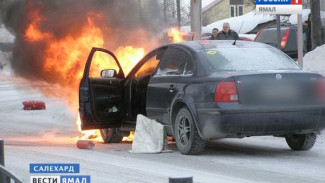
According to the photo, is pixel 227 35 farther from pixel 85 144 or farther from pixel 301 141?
pixel 85 144

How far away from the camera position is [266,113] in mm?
9125

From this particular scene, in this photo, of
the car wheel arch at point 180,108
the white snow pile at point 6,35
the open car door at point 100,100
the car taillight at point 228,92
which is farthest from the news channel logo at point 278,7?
the white snow pile at point 6,35

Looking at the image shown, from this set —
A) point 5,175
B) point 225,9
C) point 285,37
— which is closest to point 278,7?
point 5,175

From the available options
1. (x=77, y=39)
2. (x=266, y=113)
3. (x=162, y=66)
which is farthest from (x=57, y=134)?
(x=266, y=113)

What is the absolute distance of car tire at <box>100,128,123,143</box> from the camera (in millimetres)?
11383

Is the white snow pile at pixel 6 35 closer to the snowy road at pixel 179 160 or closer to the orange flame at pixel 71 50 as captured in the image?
the orange flame at pixel 71 50

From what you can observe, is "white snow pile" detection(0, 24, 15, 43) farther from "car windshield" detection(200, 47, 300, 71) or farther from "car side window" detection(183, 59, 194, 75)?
"car windshield" detection(200, 47, 300, 71)

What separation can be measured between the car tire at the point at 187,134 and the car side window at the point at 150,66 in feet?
4.27

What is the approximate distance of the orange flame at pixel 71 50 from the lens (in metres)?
13.8

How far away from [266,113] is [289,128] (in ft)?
1.27

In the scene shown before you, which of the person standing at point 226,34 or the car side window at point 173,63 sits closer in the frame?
the car side window at point 173,63

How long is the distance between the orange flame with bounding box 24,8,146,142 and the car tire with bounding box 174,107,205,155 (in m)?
3.60

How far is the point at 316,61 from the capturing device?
2009 cm

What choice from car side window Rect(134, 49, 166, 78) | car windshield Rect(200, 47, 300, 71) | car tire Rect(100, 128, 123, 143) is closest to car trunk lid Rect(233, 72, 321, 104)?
car windshield Rect(200, 47, 300, 71)
